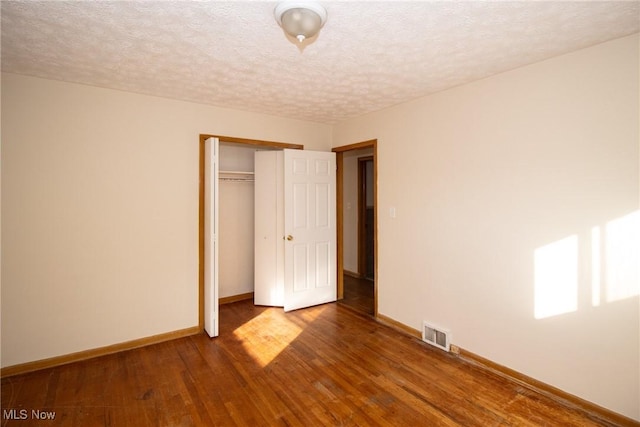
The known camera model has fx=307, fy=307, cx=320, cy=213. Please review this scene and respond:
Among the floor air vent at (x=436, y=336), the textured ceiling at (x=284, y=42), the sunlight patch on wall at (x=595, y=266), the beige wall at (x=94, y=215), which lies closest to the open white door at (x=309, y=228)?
the beige wall at (x=94, y=215)

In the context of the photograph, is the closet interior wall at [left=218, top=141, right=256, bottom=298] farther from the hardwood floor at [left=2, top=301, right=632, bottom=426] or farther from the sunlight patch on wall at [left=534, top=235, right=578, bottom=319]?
the sunlight patch on wall at [left=534, top=235, right=578, bottom=319]

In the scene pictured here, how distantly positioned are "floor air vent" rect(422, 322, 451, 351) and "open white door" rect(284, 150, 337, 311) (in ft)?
4.98

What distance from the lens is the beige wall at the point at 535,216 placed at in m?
2.00

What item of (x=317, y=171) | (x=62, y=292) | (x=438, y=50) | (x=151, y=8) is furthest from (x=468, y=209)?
(x=62, y=292)

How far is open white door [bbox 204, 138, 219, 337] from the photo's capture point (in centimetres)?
320

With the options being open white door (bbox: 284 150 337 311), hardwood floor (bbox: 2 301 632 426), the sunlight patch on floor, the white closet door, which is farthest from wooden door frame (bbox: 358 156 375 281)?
hardwood floor (bbox: 2 301 632 426)

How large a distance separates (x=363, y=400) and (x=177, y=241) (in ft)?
7.87

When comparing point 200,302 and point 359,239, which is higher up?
point 359,239

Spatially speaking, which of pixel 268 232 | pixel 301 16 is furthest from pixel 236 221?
pixel 301 16

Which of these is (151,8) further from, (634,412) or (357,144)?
(634,412)

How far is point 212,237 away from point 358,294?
248 centimetres

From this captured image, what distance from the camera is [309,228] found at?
163 inches

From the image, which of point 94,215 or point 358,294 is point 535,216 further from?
point 94,215

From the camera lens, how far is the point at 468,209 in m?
2.83
